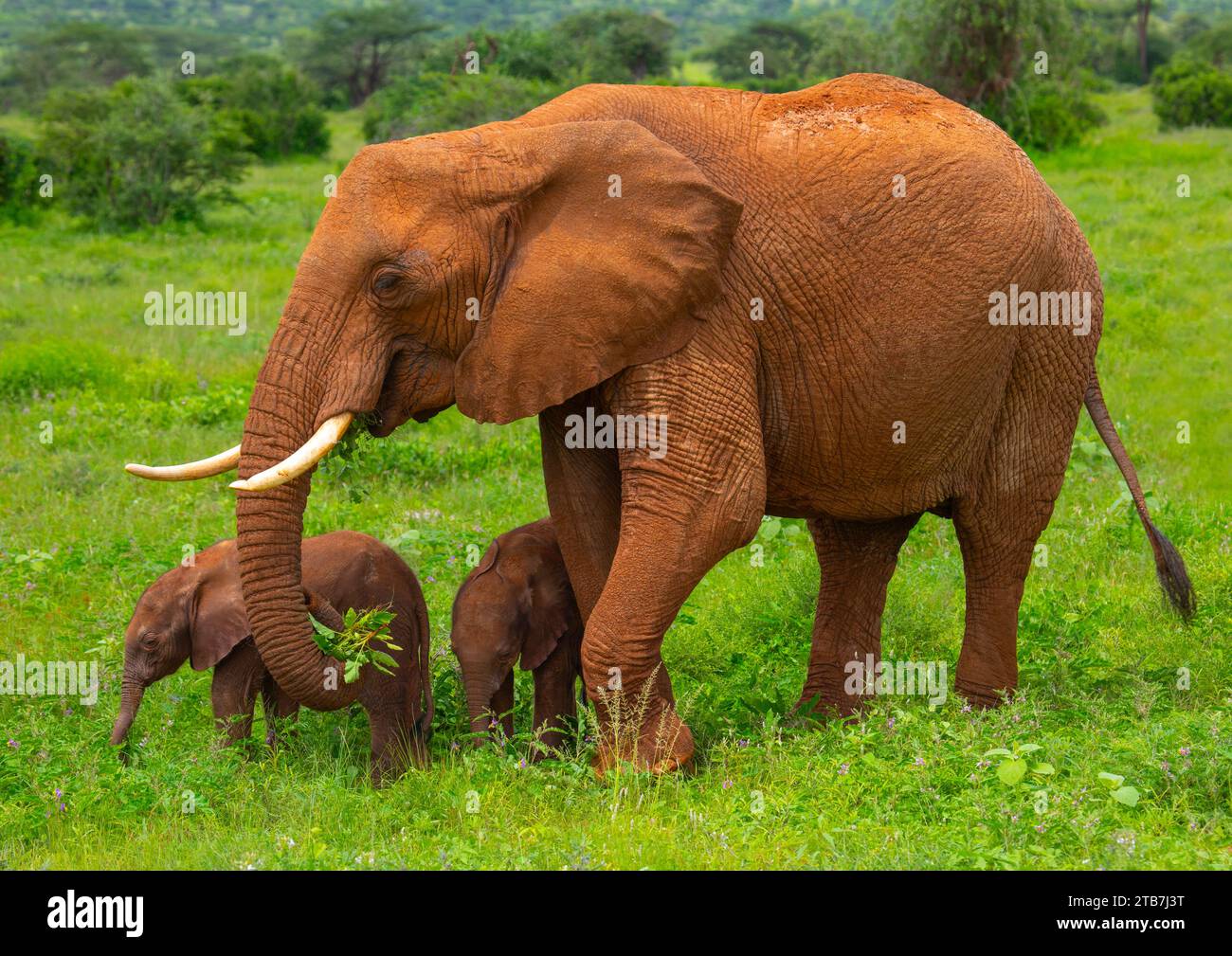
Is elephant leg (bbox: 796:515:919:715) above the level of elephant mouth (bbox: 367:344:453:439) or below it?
below

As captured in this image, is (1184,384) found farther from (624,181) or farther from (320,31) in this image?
(320,31)

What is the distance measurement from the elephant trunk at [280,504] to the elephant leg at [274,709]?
3.50ft

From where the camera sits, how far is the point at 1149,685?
7.39 m

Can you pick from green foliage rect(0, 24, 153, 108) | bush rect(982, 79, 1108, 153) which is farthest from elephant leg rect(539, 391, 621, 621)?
green foliage rect(0, 24, 153, 108)

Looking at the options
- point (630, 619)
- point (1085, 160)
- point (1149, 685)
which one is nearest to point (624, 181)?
point (630, 619)

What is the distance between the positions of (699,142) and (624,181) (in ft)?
1.57

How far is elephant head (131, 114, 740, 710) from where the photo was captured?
19.2 ft

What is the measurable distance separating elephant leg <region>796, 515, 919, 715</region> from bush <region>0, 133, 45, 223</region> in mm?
19613

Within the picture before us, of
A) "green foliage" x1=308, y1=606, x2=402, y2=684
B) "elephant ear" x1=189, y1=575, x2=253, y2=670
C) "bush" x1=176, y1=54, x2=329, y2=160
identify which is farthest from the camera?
"bush" x1=176, y1=54, x2=329, y2=160

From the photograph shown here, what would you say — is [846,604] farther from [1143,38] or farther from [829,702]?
[1143,38]

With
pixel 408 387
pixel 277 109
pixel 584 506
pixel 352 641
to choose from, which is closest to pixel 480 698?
pixel 352 641

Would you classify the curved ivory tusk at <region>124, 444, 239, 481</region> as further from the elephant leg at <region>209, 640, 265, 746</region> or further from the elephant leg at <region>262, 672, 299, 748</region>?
the elephant leg at <region>262, 672, 299, 748</region>

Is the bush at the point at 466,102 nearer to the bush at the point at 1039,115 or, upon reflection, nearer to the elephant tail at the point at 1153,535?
the bush at the point at 1039,115

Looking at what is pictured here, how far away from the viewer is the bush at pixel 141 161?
23266mm
